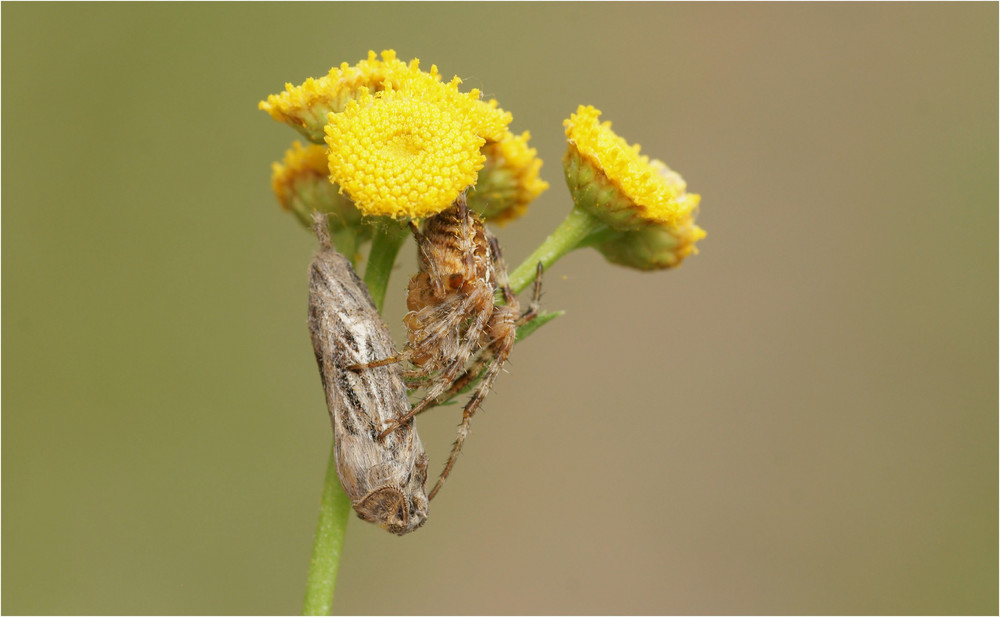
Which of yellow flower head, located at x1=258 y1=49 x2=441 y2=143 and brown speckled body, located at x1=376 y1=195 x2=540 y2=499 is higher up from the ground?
yellow flower head, located at x1=258 y1=49 x2=441 y2=143

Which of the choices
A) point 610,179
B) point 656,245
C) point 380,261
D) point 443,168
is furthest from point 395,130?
point 656,245

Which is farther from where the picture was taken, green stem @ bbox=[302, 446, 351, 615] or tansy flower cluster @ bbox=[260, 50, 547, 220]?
green stem @ bbox=[302, 446, 351, 615]

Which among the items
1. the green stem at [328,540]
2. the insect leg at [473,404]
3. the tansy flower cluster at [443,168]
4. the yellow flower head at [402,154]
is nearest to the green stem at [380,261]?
the green stem at [328,540]

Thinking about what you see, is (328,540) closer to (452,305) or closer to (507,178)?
(452,305)

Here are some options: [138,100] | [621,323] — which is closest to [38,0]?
[138,100]

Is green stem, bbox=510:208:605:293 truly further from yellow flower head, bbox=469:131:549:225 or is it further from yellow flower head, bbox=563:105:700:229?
yellow flower head, bbox=469:131:549:225

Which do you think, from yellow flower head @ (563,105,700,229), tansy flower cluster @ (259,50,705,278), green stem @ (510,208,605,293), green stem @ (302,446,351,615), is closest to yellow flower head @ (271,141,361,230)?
tansy flower cluster @ (259,50,705,278)

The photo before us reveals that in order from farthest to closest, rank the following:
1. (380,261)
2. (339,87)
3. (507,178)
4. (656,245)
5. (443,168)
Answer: (656,245), (507,178), (380,261), (339,87), (443,168)
